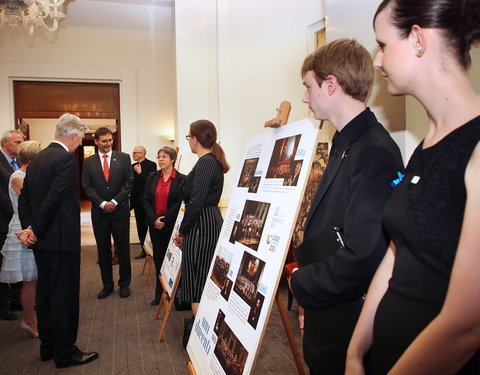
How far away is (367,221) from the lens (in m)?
1.04

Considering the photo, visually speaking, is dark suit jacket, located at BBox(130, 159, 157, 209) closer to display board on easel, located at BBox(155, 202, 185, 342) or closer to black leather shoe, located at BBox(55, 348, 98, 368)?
display board on easel, located at BBox(155, 202, 185, 342)

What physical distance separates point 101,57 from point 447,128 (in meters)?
7.29

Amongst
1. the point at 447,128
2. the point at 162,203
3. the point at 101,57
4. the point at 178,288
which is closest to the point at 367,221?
the point at 447,128

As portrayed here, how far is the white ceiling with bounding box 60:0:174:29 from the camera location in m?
6.28

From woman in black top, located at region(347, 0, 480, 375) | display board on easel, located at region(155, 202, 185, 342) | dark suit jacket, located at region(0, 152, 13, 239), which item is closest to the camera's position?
woman in black top, located at region(347, 0, 480, 375)

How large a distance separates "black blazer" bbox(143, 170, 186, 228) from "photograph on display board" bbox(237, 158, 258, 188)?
6.03 ft

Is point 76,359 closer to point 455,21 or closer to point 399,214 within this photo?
point 399,214

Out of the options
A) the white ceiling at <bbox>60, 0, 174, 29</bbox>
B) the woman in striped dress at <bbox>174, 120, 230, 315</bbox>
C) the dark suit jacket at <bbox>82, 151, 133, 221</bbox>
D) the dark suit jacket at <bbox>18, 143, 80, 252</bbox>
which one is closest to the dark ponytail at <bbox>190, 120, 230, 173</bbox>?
the woman in striped dress at <bbox>174, 120, 230, 315</bbox>

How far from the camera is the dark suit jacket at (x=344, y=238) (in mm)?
1051

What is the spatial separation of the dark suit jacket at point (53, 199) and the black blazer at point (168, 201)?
1188 millimetres

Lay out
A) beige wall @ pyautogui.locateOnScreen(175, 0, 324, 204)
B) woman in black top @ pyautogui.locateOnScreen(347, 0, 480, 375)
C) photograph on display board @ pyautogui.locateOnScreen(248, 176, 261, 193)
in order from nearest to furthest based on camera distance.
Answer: woman in black top @ pyautogui.locateOnScreen(347, 0, 480, 375), photograph on display board @ pyautogui.locateOnScreen(248, 176, 261, 193), beige wall @ pyautogui.locateOnScreen(175, 0, 324, 204)

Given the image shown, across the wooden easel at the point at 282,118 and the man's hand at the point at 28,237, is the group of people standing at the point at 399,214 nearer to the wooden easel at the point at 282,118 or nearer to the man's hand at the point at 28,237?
the wooden easel at the point at 282,118

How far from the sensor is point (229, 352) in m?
1.44

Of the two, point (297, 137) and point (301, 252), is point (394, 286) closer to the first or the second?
point (301, 252)
